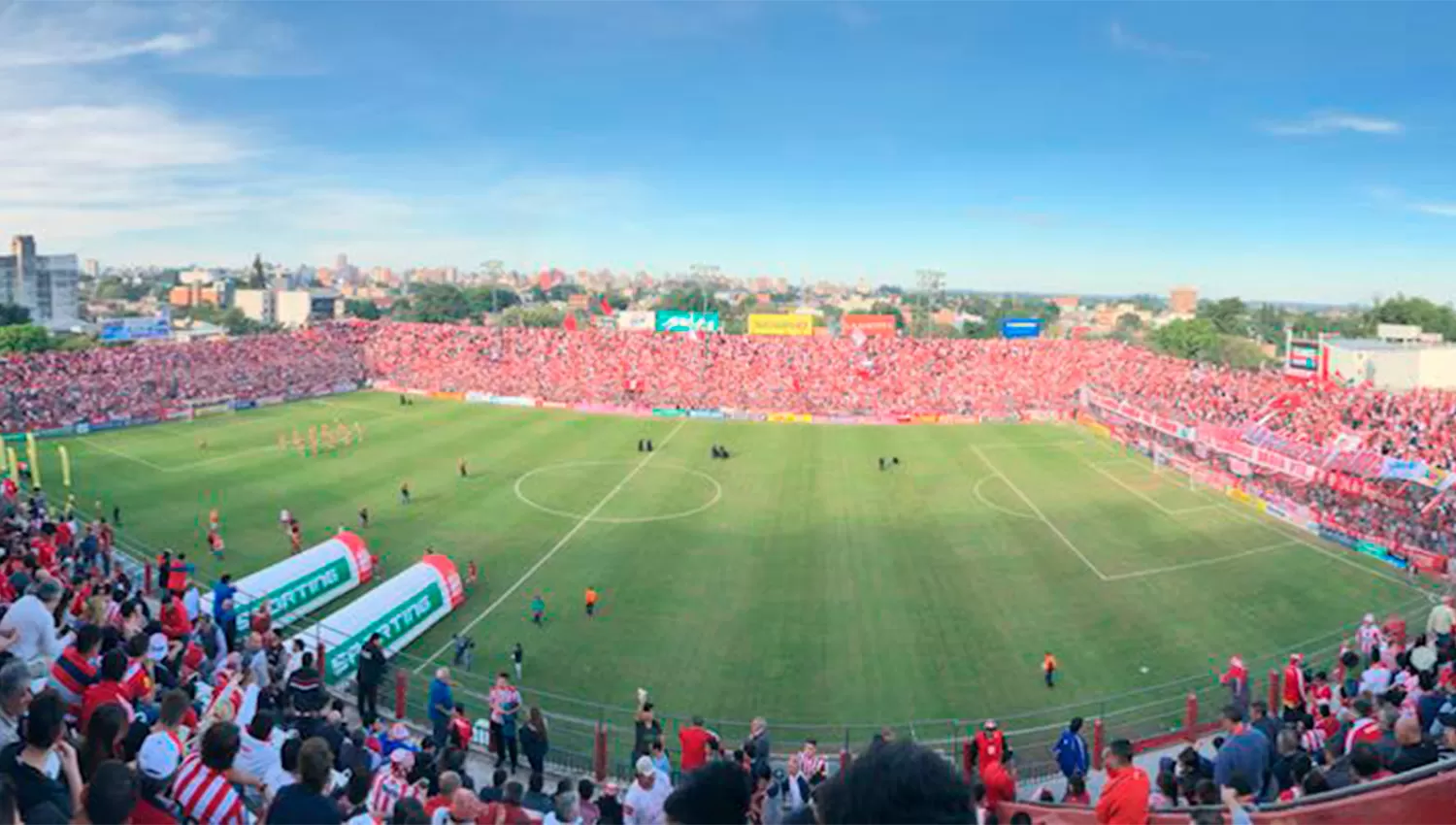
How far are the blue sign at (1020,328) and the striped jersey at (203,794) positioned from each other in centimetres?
7064

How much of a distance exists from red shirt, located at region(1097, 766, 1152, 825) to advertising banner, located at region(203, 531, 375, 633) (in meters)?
16.9

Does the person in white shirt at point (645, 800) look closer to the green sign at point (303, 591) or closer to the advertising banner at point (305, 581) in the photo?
the advertising banner at point (305, 581)

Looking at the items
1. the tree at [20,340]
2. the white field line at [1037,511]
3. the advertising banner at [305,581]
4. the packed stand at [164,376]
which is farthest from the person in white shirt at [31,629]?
the tree at [20,340]

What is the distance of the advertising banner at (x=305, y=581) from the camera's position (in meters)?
19.9

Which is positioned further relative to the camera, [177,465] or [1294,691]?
[177,465]

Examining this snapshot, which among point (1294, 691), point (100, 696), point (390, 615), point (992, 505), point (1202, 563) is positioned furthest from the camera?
point (992, 505)

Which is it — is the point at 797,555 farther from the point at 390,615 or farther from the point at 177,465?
the point at 177,465

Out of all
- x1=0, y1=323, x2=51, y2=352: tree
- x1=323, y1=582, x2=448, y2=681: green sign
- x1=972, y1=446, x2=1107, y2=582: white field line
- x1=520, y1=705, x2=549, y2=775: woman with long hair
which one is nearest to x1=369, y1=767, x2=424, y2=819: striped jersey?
x1=520, y1=705, x2=549, y2=775: woman with long hair

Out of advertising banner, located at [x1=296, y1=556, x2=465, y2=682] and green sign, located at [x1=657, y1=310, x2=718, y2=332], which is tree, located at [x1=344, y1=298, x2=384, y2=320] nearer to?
green sign, located at [x1=657, y1=310, x2=718, y2=332]

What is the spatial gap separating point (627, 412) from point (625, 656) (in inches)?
1524

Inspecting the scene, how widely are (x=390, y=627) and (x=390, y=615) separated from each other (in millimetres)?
271

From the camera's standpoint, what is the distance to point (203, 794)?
20.1 ft

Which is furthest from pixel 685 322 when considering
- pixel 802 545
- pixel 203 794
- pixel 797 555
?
pixel 203 794

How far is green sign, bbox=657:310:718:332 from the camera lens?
74.3 metres
